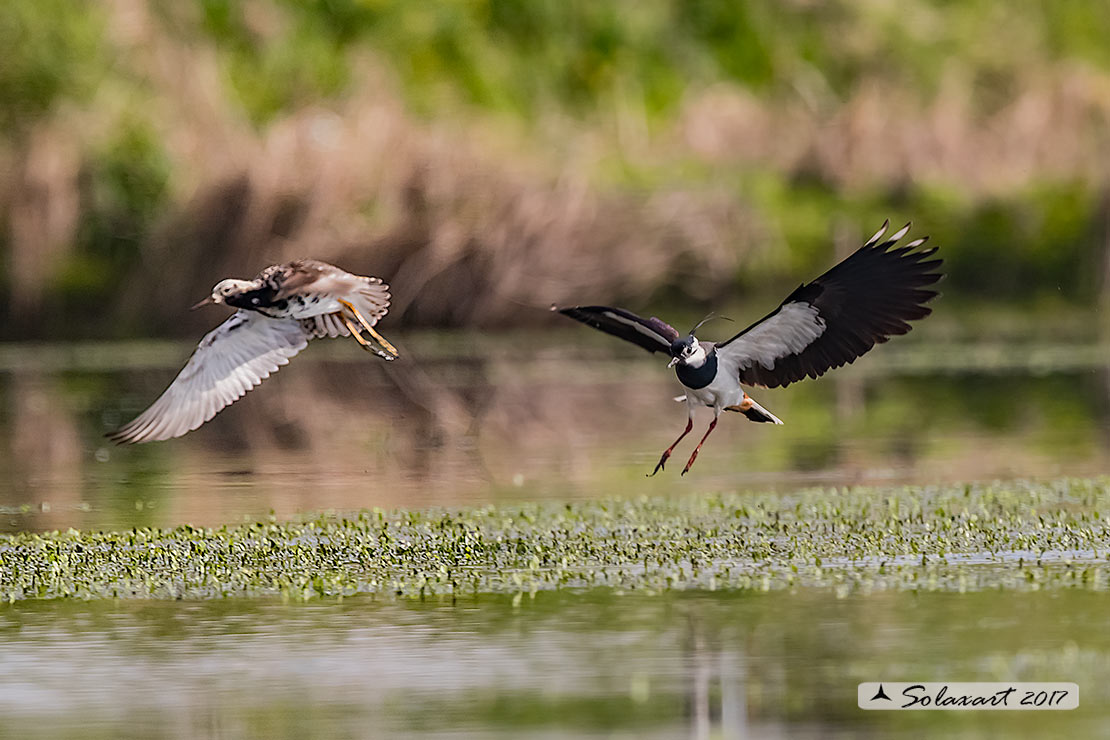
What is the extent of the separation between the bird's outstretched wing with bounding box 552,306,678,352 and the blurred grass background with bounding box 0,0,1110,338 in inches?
542

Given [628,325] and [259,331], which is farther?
[259,331]

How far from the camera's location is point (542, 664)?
314 inches

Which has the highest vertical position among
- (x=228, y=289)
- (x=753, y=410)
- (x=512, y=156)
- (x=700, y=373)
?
(x=512, y=156)

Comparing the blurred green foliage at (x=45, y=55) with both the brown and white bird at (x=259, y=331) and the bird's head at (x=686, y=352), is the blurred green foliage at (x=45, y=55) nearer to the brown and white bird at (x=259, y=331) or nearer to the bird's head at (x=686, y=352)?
the brown and white bird at (x=259, y=331)

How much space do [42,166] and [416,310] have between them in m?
4.84

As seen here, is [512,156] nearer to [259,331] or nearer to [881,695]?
[259,331]

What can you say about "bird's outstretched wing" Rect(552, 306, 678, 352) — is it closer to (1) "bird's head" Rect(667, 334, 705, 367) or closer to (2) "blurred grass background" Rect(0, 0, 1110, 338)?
(1) "bird's head" Rect(667, 334, 705, 367)

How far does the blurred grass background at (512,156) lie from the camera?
2519 cm

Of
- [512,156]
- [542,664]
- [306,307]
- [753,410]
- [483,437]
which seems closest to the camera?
[542,664]

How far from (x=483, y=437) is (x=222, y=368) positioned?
4372 mm

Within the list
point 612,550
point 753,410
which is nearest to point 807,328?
point 753,410

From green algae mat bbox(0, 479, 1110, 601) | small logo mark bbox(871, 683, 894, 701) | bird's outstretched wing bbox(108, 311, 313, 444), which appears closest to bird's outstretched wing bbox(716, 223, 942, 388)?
green algae mat bbox(0, 479, 1110, 601)

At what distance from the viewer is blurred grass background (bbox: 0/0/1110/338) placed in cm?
2519

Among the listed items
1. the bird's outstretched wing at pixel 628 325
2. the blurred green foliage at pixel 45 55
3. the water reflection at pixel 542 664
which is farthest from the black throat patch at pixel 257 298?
the blurred green foliage at pixel 45 55
